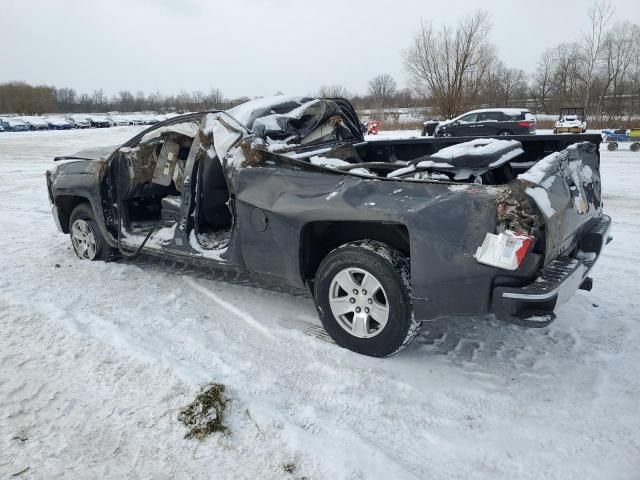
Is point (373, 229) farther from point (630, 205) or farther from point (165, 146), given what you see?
point (630, 205)

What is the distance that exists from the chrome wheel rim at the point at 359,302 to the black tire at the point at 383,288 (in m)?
0.02

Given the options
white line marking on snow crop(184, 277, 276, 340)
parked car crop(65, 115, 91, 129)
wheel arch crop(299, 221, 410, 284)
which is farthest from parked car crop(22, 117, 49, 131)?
wheel arch crop(299, 221, 410, 284)

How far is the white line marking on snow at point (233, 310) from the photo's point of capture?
12.2ft

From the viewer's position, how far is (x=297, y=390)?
2918 millimetres

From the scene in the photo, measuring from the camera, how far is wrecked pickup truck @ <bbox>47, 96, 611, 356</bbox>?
2654 mm

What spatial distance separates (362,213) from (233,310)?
1657mm

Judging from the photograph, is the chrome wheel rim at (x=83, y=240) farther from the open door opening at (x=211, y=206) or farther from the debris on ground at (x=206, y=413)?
the debris on ground at (x=206, y=413)

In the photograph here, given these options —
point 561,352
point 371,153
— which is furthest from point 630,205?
point 561,352

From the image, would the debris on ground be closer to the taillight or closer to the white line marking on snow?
the white line marking on snow

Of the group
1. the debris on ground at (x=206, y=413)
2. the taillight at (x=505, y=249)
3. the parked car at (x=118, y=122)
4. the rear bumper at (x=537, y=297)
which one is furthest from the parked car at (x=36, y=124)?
the rear bumper at (x=537, y=297)

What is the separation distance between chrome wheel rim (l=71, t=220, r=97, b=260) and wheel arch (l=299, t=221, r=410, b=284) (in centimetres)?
308

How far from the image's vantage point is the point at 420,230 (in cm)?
278

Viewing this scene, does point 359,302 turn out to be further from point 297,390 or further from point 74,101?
point 74,101

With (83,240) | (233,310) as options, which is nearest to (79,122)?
(83,240)
